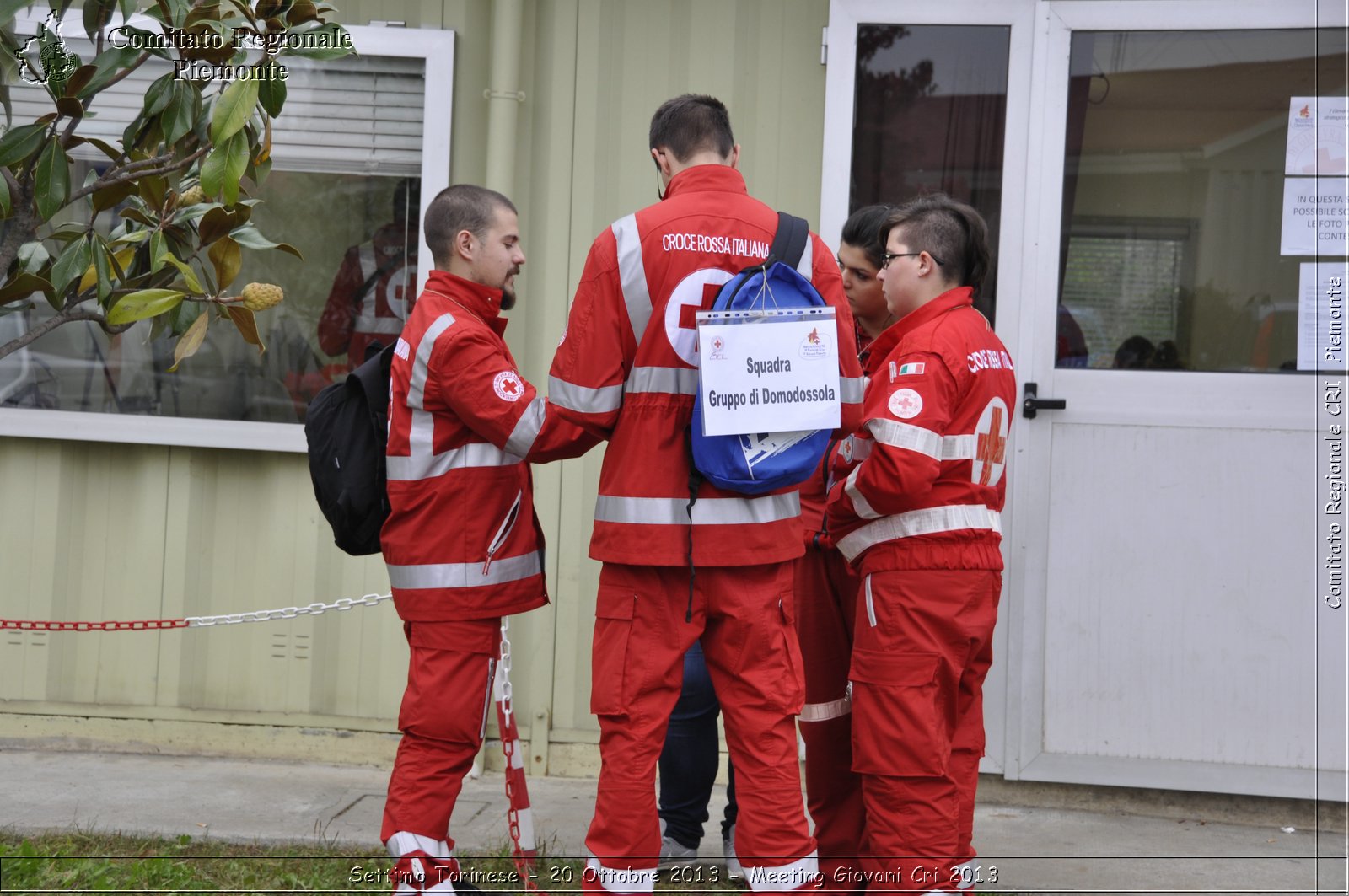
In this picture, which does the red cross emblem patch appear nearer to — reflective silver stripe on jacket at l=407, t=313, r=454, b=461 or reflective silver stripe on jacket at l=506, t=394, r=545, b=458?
reflective silver stripe on jacket at l=506, t=394, r=545, b=458

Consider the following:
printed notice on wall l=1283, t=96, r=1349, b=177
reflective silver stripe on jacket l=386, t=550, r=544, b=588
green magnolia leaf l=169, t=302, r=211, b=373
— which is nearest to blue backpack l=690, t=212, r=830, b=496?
reflective silver stripe on jacket l=386, t=550, r=544, b=588

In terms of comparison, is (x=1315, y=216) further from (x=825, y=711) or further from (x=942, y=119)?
(x=825, y=711)

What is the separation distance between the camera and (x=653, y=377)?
3.28m

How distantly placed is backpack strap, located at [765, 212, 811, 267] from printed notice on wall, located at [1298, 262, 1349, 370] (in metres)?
2.45

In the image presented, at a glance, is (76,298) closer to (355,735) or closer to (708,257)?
(708,257)

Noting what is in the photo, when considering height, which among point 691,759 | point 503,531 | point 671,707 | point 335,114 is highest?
point 335,114

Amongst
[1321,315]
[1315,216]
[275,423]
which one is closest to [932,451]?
[1321,315]

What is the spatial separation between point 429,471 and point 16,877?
1616 millimetres

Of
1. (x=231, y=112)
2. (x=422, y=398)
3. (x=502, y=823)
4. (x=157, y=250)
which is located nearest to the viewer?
(x=231, y=112)

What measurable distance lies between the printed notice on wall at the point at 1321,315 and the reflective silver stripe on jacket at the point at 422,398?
127 inches

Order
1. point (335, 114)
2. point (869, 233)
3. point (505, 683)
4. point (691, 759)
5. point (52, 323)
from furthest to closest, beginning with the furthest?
point (335, 114) → point (691, 759) → point (869, 233) → point (505, 683) → point (52, 323)

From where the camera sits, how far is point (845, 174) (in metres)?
4.94

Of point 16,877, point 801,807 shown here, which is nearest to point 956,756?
point 801,807

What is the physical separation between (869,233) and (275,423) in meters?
2.58
